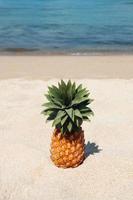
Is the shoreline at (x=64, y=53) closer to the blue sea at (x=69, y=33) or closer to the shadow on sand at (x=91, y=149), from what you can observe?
the blue sea at (x=69, y=33)

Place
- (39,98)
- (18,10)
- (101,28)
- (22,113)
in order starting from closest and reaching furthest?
(22,113), (39,98), (101,28), (18,10)

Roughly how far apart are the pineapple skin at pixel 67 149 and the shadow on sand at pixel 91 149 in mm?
549

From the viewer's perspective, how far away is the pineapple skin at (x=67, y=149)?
6.70m

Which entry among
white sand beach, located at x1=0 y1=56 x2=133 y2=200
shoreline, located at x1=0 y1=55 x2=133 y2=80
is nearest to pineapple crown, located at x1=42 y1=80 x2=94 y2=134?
white sand beach, located at x1=0 y1=56 x2=133 y2=200

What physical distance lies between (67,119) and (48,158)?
2.86 ft

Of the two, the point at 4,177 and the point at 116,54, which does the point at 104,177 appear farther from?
the point at 116,54

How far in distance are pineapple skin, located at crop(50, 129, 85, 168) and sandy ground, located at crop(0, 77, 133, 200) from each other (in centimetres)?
13

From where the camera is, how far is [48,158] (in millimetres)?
7250

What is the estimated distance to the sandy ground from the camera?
20.8 ft

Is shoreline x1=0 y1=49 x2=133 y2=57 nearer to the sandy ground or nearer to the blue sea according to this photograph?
the blue sea

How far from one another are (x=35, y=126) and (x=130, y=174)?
244cm

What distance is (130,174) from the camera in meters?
6.71

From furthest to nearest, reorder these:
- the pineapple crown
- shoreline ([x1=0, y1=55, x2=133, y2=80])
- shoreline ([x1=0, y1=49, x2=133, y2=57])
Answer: shoreline ([x1=0, y1=49, x2=133, y2=57]) → shoreline ([x1=0, y1=55, x2=133, y2=80]) → the pineapple crown

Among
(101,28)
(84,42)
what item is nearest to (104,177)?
(84,42)
